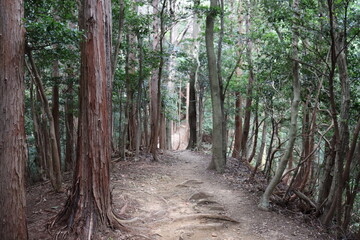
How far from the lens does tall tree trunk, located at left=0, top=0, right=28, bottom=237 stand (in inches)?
153

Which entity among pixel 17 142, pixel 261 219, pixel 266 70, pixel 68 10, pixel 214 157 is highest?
pixel 68 10

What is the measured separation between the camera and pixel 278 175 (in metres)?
6.32

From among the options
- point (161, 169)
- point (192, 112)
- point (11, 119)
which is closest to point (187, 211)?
point (161, 169)

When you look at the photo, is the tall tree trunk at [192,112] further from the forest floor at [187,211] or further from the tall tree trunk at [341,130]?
the tall tree trunk at [341,130]

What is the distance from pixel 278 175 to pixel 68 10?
6155 mm

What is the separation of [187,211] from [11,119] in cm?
417

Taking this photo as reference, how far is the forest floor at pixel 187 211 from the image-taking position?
5.30 meters

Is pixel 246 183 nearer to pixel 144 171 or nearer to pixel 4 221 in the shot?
pixel 144 171

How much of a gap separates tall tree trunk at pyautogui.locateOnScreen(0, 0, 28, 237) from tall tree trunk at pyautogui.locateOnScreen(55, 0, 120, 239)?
33.7 inches

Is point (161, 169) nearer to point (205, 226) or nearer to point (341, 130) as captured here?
point (205, 226)

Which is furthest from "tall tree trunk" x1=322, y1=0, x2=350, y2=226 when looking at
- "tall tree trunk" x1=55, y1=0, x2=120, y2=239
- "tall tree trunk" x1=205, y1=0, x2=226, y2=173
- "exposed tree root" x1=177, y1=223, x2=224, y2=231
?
"tall tree trunk" x1=55, y1=0, x2=120, y2=239

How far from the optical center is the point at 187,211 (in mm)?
6312

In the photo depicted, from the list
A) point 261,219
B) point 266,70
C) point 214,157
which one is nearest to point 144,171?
point 214,157

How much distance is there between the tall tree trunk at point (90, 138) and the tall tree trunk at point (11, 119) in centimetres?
86
